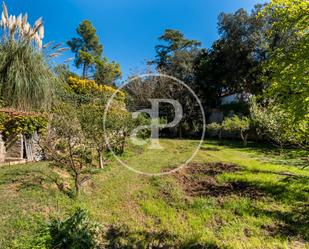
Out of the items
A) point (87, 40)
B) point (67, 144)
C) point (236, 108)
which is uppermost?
point (87, 40)

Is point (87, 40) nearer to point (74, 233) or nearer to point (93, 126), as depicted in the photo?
point (93, 126)

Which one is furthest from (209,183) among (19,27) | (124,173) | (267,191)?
(19,27)

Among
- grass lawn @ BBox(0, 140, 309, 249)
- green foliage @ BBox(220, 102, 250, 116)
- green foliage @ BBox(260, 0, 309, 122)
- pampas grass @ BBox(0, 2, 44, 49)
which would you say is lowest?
grass lawn @ BBox(0, 140, 309, 249)

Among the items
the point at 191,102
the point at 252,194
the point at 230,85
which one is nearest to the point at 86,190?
the point at 252,194

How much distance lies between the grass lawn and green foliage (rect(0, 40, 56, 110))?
6.81 ft

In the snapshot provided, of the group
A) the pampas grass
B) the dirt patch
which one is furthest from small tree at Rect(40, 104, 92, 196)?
the pampas grass

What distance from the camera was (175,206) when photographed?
4.50 m

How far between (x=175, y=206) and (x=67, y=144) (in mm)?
2715

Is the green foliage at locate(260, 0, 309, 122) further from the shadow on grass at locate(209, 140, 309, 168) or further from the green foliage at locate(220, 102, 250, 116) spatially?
the green foliage at locate(220, 102, 250, 116)

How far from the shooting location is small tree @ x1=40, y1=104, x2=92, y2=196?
468 cm

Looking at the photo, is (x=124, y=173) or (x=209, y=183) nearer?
(x=209, y=183)

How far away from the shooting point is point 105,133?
245 inches

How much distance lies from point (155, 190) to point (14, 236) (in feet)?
9.96

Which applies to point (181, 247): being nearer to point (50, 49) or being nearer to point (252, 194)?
point (252, 194)
